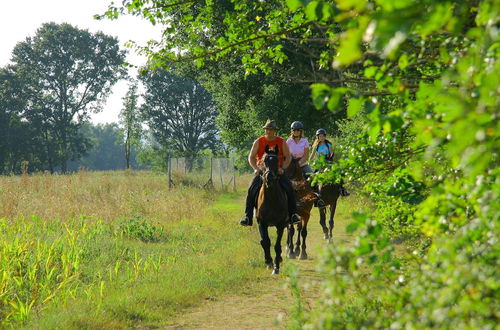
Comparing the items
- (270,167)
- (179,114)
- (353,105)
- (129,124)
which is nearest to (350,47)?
(353,105)

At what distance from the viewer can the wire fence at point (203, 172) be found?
3389 cm

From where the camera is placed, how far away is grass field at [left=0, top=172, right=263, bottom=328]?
7391mm

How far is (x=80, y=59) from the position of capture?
2638 inches

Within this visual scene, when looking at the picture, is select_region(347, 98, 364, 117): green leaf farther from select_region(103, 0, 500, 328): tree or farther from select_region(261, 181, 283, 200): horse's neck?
select_region(261, 181, 283, 200): horse's neck

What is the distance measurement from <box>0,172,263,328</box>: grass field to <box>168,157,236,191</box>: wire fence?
583 inches

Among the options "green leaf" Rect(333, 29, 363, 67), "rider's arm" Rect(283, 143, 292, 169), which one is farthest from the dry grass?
"green leaf" Rect(333, 29, 363, 67)

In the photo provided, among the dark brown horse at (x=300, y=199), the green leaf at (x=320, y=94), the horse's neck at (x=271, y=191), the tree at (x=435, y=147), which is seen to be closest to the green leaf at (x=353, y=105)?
the tree at (x=435, y=147)

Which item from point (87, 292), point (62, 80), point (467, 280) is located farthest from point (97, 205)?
point (62, 80)

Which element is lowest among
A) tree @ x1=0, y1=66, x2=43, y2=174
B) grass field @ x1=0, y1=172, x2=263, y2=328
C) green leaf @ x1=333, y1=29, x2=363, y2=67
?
grass field @ x1=0, y1=172, x2=263, y2=328

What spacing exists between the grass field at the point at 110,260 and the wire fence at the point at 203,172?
14804 mm

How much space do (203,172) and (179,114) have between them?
41816 millimetres

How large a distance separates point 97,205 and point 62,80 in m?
53.3

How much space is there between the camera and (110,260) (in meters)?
10.5

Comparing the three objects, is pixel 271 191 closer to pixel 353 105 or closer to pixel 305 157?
pixel 305 157
